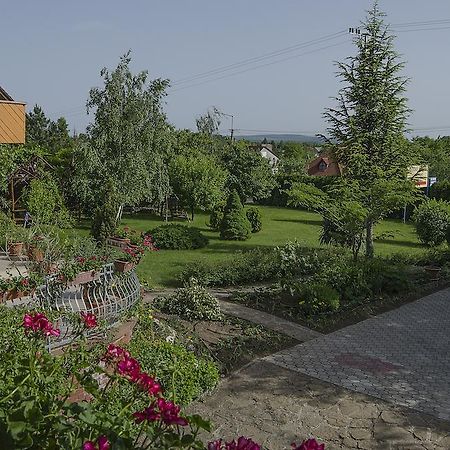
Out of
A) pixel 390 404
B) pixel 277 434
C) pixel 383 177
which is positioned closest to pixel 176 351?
pixel 277 434

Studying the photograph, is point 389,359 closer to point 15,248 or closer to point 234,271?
point 234,271

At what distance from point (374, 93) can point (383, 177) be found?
8.44 feet

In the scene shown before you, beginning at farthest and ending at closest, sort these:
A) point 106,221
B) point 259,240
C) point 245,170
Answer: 1. point 245,170
2. point 259,240
3. point 106,221

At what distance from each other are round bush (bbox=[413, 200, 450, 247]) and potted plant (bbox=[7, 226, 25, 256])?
14.4m

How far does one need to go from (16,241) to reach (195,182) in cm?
1511

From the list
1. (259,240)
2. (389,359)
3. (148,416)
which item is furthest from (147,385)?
(259,240)

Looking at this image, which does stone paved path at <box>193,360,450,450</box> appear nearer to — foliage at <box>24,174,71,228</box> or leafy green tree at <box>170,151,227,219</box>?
foliage at <box>24,174,71,228</box>

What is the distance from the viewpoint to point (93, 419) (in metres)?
2.15

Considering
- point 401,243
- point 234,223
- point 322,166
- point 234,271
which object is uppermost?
point 322,166

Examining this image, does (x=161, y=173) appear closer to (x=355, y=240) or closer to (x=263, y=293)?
(x=355, y=240)

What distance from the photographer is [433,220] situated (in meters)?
19.6

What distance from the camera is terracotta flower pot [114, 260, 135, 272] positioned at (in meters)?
7.17

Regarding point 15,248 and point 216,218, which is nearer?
point 15,248

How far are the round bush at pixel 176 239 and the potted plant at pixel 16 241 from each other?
7.23 m
